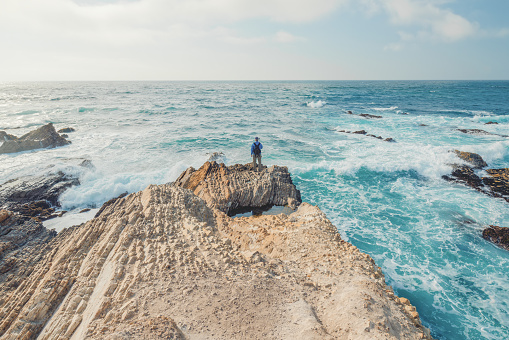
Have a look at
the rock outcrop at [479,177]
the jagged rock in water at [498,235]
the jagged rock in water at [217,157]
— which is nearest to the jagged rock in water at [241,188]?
the jagged rock in water at [217,157]

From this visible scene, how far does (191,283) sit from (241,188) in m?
4.91

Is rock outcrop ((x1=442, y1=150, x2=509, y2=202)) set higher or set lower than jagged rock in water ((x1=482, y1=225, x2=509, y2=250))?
higher

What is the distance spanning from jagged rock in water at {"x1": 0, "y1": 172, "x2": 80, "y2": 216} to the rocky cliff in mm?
3299

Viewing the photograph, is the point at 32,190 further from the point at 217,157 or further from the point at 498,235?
the point at 498,235

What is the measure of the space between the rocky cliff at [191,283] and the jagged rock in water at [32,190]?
130 inches

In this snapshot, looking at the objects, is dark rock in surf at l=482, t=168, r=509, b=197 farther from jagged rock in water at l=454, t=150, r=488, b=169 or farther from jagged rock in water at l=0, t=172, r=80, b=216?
jagged rock in water at l=0, t=172, r=80, b=216

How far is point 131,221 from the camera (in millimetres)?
6039

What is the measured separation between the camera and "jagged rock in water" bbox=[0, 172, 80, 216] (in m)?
9.41

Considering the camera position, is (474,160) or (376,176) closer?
(376,176)

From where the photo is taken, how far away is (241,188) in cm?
899

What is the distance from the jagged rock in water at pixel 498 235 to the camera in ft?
25.5

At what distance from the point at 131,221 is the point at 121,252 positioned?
1120mm

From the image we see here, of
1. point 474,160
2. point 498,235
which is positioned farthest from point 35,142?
point 474,160

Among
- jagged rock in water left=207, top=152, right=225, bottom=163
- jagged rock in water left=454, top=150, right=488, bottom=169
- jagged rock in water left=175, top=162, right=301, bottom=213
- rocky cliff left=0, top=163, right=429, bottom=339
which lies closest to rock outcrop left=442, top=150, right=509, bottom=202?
jagged rock in water left=454, top=150, right=488, bottom=169
